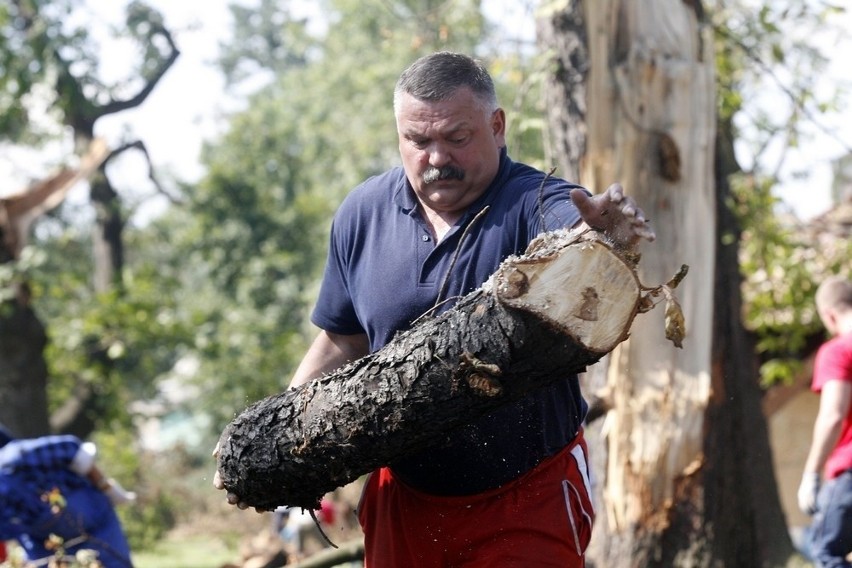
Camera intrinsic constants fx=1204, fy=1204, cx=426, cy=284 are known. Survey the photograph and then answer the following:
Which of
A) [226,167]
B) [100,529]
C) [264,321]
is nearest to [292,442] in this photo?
[100,529]

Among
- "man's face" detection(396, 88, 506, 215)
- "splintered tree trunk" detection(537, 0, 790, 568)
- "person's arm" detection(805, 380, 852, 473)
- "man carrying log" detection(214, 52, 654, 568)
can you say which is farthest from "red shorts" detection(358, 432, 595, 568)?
"person's arm" detection(805, 380, 852, 473)

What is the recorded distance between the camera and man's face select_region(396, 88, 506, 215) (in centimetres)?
368

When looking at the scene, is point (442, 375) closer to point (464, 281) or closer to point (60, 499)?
point (464, 281)

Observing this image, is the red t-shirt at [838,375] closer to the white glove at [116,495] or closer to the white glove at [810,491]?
the white glove at [810,491]

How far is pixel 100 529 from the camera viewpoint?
6762 millimetres

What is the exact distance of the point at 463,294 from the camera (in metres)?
3.64

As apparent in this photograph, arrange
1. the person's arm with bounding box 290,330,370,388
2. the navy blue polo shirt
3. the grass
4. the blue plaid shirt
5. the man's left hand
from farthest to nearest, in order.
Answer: the grass, the blue plaid shirt, the person's arm with bounding box 290,330,370,388, the navy blue polo shirt, the man's left hand

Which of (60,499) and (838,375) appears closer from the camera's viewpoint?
(60,499)

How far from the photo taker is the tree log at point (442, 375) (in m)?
3.12

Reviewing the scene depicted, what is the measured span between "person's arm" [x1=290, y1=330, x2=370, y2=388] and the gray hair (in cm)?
88

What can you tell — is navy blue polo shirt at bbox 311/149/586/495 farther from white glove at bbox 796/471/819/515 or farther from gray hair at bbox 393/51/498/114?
white glove at bbox 796/471/819/515

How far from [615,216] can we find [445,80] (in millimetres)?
856

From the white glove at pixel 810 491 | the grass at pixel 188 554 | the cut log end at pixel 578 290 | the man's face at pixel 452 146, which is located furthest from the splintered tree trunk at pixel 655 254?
the grass at pixel 188 554

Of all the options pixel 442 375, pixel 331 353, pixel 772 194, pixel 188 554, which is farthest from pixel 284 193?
pixel 442 375
